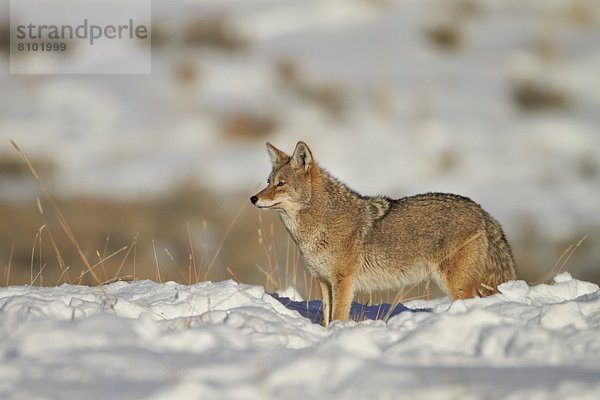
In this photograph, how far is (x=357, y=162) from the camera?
15.3 meters

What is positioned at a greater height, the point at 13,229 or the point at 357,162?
the point at 357,162

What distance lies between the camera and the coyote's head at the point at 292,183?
7480 mm

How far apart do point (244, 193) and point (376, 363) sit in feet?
32.8

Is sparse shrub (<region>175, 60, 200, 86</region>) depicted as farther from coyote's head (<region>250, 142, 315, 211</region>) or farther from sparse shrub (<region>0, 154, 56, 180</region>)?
coyote's head (<region>250, 142, 315, 211</region>)

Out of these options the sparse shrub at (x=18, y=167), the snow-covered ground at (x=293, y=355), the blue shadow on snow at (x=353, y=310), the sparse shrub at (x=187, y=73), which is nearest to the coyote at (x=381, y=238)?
the blue shadow on snow at (x=353, y=310)

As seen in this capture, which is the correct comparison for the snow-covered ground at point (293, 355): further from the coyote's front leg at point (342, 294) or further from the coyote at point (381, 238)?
the coyote's front leg at point (342, 294)

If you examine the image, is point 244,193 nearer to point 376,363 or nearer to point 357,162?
point 357,162

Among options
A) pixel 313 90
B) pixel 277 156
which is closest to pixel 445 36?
pixel 313 90

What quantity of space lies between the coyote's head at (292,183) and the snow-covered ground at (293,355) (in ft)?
7.06

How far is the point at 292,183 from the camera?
757 cm

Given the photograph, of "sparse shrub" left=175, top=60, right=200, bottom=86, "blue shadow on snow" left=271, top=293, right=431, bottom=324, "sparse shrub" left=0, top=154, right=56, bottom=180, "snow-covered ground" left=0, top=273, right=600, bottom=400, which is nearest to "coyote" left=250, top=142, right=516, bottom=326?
"blue shadow on snow" left=271, top=293, right=431, bottom=324

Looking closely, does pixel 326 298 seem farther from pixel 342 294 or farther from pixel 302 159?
pixel 302 159

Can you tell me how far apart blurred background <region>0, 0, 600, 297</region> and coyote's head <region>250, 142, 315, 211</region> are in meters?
2.74

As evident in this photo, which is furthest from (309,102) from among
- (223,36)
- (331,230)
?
(331,230)
